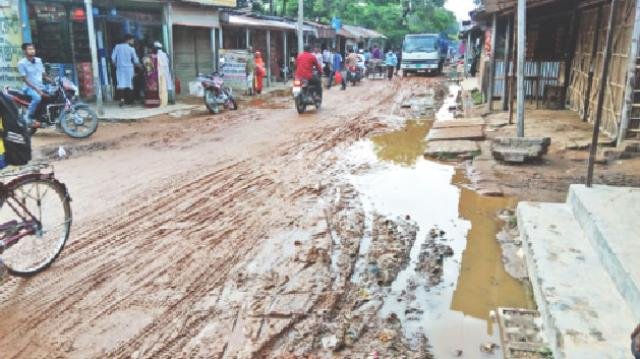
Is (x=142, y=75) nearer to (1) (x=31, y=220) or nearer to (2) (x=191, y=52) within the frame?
(2) (x=191, y=52)

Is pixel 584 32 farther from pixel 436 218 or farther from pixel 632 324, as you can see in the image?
pixel 632 324

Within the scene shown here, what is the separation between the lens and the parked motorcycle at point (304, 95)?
13500mm

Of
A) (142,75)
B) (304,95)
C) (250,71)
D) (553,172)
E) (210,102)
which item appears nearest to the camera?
(553,172)

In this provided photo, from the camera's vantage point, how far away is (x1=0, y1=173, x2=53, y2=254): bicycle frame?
3.98 meters

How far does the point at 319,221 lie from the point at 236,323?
6.99ft

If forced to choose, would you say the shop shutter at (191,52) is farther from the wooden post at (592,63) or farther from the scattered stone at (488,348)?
the scattered stone at (488,348)

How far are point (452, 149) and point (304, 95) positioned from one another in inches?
228

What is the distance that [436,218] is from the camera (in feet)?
19.0

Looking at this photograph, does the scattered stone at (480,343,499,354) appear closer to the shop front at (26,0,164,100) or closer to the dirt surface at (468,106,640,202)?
the dirt surface at (468,106,640,202)

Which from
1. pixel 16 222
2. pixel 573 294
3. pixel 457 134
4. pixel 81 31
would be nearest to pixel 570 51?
pixel 457 134

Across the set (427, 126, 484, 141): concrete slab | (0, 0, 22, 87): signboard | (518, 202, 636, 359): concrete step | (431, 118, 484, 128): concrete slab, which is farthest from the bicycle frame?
(0, 0, 22, 87): signboard

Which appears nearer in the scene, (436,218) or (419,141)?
(436,218)

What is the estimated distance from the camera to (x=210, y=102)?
13594mm

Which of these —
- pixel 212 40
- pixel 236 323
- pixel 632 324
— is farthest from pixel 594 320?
pixel 212 40
